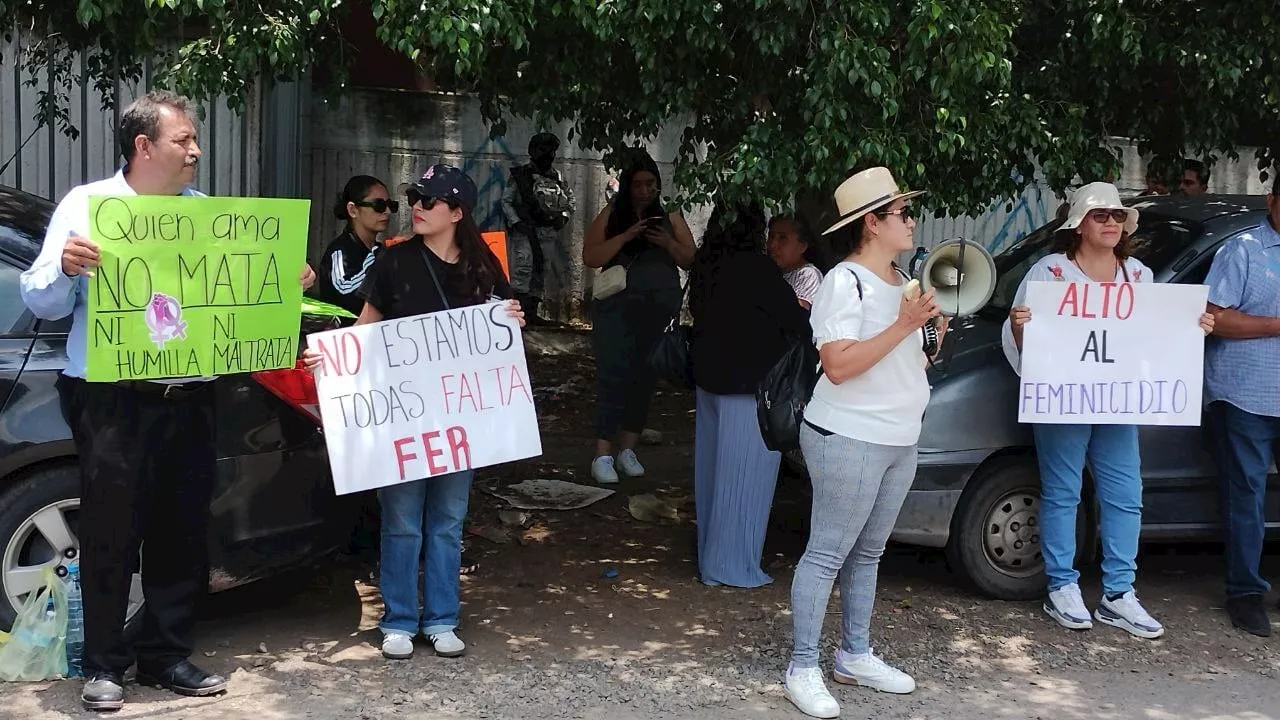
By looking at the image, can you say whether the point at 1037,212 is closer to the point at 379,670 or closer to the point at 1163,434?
the point at 1163,434

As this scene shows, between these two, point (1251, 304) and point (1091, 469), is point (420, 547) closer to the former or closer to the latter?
point (1091, 469)

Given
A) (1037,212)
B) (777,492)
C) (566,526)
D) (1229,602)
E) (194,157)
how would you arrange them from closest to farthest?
1. (194,157)
2. (1229,602)
3. (566,526)
4. (777,492)
5. (1037,212)

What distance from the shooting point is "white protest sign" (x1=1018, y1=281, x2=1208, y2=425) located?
17.8ft

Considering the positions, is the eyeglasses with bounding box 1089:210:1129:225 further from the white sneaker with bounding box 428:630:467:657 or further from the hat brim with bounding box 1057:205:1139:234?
the white sneaker with bounding box 428:630:467:657

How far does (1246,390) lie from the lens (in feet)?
18.2

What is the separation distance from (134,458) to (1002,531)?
3.46 metres

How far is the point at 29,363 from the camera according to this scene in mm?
4641

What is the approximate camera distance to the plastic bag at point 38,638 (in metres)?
4.60

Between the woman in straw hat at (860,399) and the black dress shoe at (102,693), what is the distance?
7.18 feet

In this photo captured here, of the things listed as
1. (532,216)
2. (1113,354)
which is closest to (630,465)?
(1113,354)

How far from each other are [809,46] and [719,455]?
71.2 inches

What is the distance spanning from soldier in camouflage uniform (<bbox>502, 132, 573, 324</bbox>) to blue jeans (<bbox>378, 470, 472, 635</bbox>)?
685cm

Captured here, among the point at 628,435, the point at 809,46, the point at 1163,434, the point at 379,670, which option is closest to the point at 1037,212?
the point at 628,435

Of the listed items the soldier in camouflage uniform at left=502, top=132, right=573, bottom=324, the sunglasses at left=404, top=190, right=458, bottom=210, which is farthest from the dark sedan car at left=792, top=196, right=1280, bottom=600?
the soldier in camouflage uniform at left=502, top=132, right=573, bottom=324
